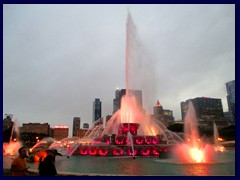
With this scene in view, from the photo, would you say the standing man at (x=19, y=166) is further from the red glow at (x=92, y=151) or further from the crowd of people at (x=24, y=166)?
the red glow at (x=92, y=151)

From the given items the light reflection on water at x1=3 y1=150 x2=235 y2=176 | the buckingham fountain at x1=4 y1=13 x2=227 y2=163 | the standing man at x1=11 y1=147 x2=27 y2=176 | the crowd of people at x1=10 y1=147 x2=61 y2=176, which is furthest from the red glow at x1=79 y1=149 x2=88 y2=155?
the standing man at x1=11 y1=147 x2=27 y2=176

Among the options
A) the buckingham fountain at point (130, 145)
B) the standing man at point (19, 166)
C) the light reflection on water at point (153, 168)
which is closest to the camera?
the standing man at point (19, 166)

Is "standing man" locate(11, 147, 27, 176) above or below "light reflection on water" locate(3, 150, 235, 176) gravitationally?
above

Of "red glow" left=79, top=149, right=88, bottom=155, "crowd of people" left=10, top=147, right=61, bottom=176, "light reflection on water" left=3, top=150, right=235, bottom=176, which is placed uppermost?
"crowd of people" left=10, top=147, right=61, bottom=176

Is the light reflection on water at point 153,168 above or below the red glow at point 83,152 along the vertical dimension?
above

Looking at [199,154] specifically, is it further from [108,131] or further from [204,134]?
[204,134]

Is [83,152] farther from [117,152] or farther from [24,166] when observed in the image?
[24,166]

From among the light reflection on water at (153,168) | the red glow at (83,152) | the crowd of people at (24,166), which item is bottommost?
the red glow at (83,152)

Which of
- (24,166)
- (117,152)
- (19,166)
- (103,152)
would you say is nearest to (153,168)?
(24,166)

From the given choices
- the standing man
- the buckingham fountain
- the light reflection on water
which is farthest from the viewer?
the buckingham fountain

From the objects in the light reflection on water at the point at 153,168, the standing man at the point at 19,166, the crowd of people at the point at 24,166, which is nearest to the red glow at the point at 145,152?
the light reflection on water at the point at 153,168

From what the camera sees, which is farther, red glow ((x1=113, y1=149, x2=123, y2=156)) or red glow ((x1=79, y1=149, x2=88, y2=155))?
red glow ((x1=79, y1=149, x2=88, y2=155))

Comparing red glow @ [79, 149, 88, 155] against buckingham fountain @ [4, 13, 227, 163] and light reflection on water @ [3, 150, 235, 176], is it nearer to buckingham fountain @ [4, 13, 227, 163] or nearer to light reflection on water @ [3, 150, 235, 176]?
buckingham fountain @ [4, 13, 227, 163]
